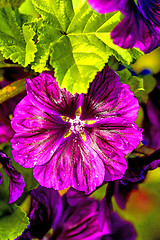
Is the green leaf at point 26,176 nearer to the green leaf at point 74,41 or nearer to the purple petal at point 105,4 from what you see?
the green leaf at point 74,41

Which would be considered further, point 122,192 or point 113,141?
point 122,192

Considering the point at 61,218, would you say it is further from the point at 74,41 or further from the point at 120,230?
the point at 74,41

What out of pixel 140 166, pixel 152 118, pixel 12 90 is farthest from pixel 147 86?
pixel 12 90

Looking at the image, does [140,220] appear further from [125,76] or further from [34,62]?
[34,62]

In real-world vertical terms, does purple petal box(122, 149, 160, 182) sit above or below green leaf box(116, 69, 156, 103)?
below

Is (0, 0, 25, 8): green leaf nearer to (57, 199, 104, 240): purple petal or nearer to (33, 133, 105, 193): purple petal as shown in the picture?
(33, 133, 105, 193): purple petal

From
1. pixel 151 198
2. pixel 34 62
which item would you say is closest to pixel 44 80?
pixel 34 62

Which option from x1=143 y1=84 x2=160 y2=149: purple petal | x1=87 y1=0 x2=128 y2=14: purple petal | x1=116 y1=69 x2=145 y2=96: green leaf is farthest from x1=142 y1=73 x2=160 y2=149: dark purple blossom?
x1=87 y1=0 x2=128 y2=14: purple petal

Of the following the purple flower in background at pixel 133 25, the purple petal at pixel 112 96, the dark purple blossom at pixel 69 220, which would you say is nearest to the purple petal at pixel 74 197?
the dark purple blossom at pixel 69 220
